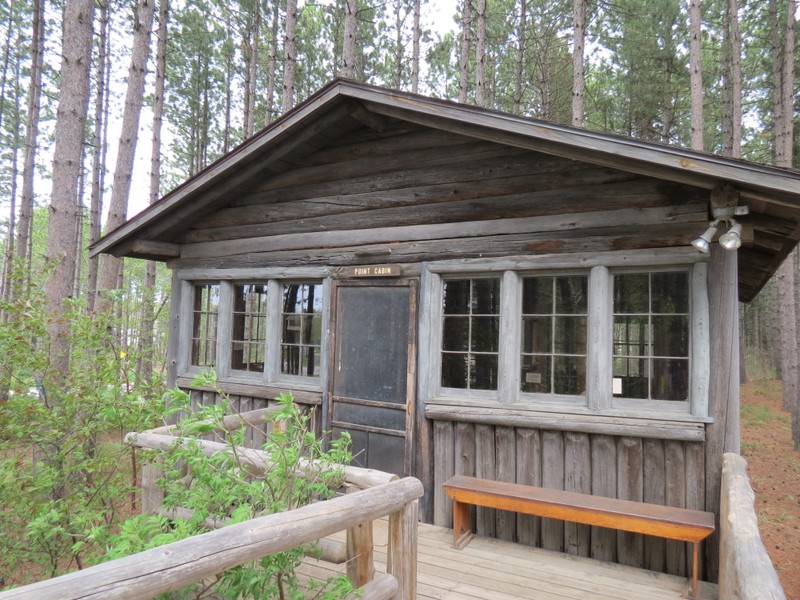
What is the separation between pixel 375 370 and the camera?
497cm

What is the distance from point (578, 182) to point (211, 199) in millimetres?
4240

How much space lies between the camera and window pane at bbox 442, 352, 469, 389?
464 cm

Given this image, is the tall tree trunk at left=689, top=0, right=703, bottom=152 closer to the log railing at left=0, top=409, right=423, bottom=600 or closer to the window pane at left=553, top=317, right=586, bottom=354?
the window pane at left=553, top=317, right=586, bottom=354

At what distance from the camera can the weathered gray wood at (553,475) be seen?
4059mm

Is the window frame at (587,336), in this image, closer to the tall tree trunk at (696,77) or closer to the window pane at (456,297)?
the window pane at (456,297)

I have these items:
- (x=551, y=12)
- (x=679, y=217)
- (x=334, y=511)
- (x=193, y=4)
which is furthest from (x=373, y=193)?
(x=551, y=12)

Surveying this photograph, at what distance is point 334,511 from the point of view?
2.25 m

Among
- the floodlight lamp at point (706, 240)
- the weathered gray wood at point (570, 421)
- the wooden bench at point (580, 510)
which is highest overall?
the floodlight lamp at point (706, 240)

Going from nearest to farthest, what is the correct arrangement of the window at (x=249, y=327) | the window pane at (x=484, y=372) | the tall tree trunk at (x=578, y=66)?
the window pane at (x=484, y=372) < the window at (x=249, y=327) < the tall tree trunk at (x=578, y=66)

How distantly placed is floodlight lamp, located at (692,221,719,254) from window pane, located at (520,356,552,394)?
4.97 feet

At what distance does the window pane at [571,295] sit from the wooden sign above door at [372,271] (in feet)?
5.18

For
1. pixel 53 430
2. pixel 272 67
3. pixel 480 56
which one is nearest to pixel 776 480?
pixel 53 430

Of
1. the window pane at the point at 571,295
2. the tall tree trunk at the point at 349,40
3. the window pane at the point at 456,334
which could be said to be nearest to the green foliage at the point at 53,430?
the window pane at the point at 456,334

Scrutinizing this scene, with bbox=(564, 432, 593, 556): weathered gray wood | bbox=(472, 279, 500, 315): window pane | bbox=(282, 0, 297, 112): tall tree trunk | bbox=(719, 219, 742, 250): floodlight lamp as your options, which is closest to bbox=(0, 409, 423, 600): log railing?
bbox=(564, 432, 593, 556): weathered gray wood
